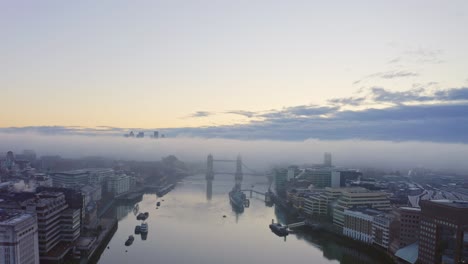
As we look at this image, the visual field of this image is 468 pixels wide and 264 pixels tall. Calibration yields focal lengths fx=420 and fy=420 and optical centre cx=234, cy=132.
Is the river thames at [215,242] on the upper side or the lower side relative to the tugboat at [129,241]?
lower

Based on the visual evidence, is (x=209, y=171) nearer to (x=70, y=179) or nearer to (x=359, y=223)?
(x=70, y=179)

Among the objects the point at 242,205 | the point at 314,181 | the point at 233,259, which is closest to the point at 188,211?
the point at 242,205

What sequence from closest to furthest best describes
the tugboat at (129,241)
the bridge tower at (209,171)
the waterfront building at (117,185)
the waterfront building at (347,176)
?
the tugboat at (129,241)
the waterfront building at (117,185)
the waterfront building at (347,176)
the bridge tower at (209,171)

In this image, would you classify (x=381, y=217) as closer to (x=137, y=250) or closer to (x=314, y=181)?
(x=137, y=250)

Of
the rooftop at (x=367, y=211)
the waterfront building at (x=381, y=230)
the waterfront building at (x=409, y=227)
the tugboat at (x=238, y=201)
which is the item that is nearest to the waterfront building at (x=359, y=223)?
the rooftop at (x=367, y=211)

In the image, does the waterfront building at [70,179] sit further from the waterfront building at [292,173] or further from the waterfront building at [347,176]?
the waterfront building at [347,176]

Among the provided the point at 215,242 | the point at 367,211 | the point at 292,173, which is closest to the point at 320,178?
the point at 292,173

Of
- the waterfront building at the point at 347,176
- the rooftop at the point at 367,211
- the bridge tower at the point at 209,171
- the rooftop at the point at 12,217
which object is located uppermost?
the rooftop at the point at 12,217
